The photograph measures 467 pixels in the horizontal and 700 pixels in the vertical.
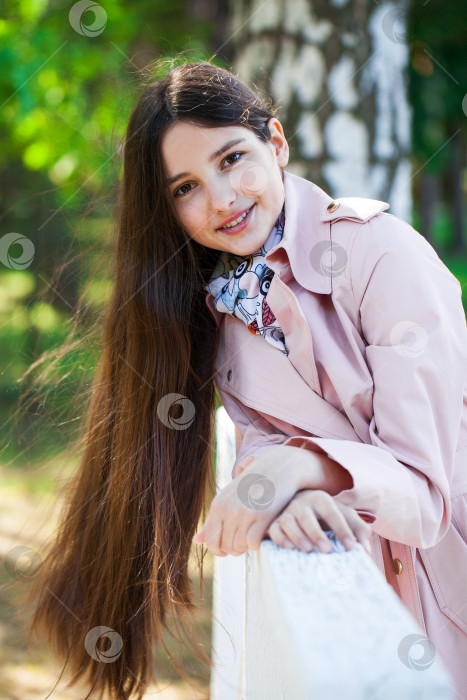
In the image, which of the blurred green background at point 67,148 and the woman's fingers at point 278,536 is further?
the blurred green background at point 67,148

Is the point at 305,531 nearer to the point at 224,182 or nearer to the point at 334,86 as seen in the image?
the point at 224,182

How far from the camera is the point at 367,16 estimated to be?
3.41m

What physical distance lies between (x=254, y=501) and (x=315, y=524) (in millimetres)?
194

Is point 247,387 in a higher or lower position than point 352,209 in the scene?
lower

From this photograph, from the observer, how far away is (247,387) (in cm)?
193

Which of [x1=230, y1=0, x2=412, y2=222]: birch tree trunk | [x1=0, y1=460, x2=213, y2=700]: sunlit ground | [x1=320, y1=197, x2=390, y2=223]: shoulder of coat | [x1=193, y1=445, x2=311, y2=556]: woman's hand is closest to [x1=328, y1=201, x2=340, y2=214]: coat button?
[x1=320, y1=197, x2=390, y2=223]: shoulder of coat

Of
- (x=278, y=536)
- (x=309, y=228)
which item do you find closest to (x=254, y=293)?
(x=309, y=228)

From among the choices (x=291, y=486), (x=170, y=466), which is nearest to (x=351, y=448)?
(x=291, y=486)

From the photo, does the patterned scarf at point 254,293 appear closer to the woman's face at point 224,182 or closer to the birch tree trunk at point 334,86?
the woman's face at point 224,182

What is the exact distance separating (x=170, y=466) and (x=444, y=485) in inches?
32.3

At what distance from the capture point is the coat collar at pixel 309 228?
5.73 feet

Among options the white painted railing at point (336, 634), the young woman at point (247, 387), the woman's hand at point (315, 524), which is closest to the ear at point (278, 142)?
the young woman at point (247, 387)

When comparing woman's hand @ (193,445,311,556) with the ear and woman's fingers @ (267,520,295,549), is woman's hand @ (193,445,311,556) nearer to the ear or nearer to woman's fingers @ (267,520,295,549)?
woman's fingers @ (267,520,295,549)

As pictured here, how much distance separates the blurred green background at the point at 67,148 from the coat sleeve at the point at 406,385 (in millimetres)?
1027
